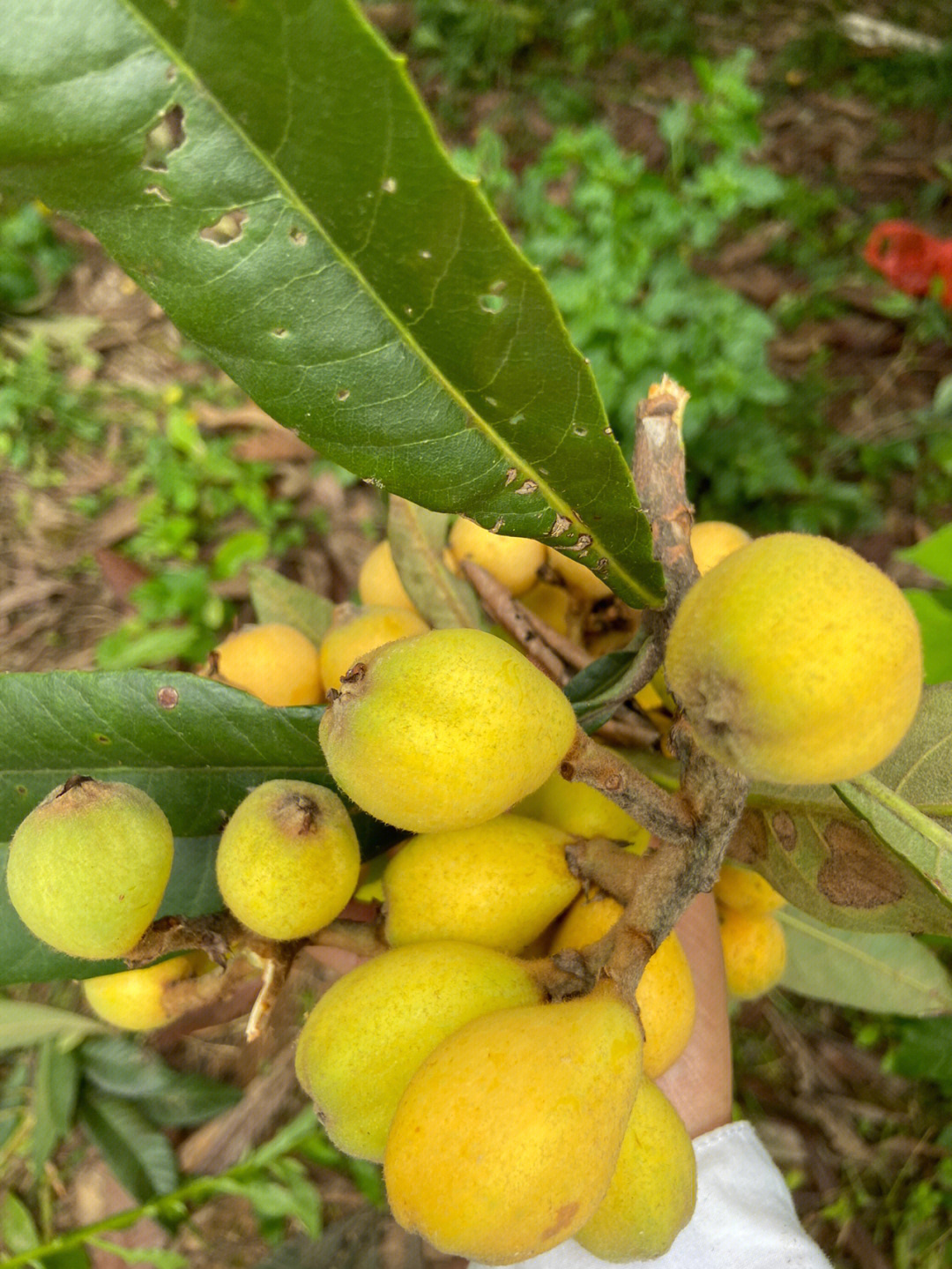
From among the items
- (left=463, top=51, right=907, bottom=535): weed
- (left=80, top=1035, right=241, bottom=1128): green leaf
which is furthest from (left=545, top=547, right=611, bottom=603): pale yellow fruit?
(left=80, top=1035, right=241, bottom=1128): green leaf

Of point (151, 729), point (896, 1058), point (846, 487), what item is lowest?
point (896, 1058)

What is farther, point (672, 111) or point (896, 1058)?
point (672, 111)

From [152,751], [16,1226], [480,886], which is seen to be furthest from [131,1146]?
[480,886]

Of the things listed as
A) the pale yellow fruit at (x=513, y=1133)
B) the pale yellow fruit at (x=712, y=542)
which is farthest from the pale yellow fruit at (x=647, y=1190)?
the pale yellow fruit at (x=712, y=542)

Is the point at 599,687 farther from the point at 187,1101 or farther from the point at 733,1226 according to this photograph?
the point at 187,1101

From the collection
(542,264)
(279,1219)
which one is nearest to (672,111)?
(542,264)

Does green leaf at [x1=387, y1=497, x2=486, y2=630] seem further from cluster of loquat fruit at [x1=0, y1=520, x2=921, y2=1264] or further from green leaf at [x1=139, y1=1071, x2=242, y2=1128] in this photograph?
green leaf at [x1=139, y1=1071, x2=242, y2=1128]

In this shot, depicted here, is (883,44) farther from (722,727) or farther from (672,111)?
(722,727)
